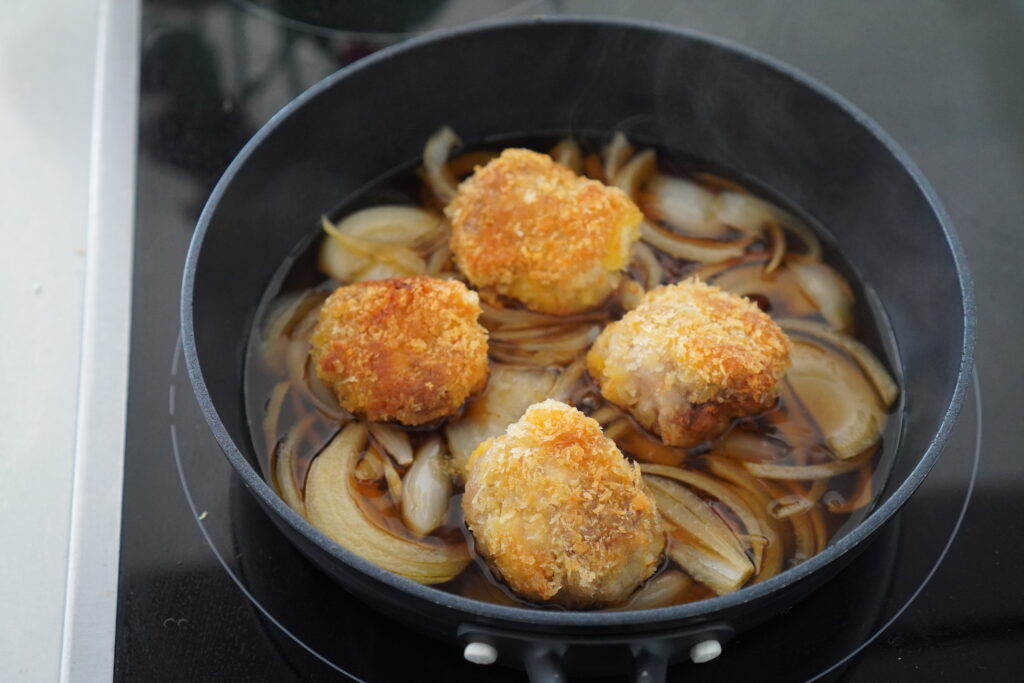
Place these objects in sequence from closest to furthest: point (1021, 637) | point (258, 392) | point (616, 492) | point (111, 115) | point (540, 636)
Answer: point (540, 636)
point (616, 492)
point (1021, 637)
point (258, 392)
point (111, 115)

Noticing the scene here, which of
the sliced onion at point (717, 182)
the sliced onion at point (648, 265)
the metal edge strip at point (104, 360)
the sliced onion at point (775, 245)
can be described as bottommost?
the metal edge strip at point (104, 360)

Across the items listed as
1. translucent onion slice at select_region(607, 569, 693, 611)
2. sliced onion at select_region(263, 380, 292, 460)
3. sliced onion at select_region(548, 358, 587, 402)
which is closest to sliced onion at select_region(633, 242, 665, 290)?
sliced onion at select_region(548, 358, 587, 402)

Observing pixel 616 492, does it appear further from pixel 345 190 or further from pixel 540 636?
pixel 345 190

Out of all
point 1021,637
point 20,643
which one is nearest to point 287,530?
point 20,643

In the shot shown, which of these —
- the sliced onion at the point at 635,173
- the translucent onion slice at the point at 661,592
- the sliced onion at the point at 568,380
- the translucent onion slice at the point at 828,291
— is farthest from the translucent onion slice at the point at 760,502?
the sliced onion at the point at 635,173

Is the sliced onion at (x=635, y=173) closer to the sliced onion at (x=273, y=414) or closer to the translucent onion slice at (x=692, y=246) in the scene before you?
the translucent onion slice at (x=692, y=246)

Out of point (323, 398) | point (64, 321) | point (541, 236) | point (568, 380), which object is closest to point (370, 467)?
point (323, 398)

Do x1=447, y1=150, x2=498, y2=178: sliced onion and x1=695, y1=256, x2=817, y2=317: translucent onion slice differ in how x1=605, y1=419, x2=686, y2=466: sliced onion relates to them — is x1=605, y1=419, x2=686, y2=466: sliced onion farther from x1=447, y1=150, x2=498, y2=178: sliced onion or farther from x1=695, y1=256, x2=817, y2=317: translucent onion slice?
x1=447, y1=150, x2=498, y2=178: sliced onion
